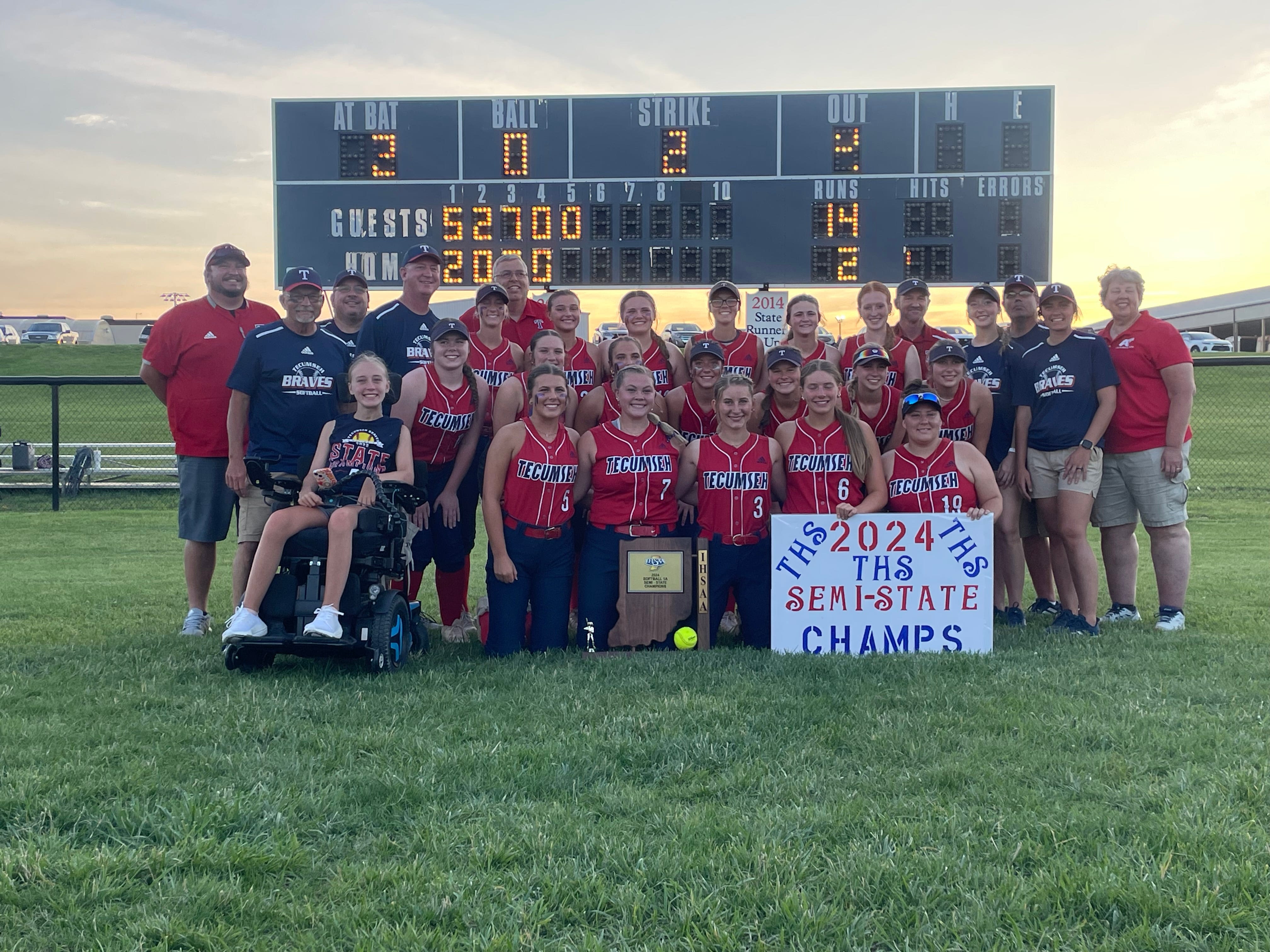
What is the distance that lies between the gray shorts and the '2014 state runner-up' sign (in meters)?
3.26

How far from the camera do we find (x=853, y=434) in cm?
543

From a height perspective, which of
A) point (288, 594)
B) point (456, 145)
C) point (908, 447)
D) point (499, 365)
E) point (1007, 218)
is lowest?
point (288, 594)

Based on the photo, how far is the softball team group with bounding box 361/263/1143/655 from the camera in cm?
537

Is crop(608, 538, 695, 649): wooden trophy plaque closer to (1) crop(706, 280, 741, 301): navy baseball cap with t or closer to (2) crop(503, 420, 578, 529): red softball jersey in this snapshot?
(2) crop(503, 420, 578, 529): red softball jersey

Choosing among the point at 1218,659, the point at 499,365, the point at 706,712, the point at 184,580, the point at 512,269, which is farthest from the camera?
the point at 184,580

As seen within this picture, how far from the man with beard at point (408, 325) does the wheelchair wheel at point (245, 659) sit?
6.43ft

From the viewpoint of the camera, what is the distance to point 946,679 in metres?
4.54

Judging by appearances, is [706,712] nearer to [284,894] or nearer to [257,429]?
[284,894]

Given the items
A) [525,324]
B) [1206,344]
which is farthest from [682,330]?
[525,324]

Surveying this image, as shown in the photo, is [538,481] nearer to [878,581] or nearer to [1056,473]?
[878,581]

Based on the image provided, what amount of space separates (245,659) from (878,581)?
10.9ft

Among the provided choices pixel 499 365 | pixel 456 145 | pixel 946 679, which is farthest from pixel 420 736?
pixel 456 145

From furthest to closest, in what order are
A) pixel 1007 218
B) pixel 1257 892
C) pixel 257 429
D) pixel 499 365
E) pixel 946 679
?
pixel 1007 218, pixel 499 365, pixel 257 429, pixel 946 679, pixel 1257 892

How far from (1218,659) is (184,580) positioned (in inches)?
286
